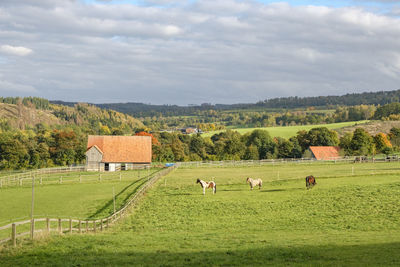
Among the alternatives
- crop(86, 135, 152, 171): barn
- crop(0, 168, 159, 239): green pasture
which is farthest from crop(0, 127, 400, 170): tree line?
crop(0, 168, 159, 239): green pasture

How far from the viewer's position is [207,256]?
50.1 ft

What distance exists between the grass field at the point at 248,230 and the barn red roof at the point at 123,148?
28.8 metres

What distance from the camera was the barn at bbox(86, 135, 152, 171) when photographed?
70.4 m

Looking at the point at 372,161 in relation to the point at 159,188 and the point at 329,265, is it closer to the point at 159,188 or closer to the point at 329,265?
the point at 159,188

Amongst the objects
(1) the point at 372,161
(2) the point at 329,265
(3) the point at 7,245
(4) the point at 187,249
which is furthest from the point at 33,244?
(1) the point at 372,161

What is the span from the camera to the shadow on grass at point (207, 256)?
13852 millimetres

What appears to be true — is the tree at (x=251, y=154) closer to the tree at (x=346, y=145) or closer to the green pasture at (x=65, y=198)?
the tree at (x=346, y=145)

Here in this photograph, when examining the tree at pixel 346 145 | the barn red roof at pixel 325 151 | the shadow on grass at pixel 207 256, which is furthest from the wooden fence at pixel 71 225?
the tree at pixel 346 145

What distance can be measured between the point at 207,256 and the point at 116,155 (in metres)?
57.2

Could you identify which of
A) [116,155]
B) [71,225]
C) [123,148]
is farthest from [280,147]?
[71,225]

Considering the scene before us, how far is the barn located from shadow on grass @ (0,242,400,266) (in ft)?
177

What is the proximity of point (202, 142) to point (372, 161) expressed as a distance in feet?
158

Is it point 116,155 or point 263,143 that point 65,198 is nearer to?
point 116,155

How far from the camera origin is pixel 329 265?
44.0ft
